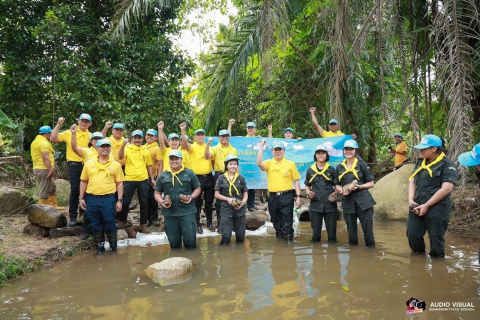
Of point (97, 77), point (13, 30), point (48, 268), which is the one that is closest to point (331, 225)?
point (48, 268)

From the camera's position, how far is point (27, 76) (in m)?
9.46

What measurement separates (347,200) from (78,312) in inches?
169

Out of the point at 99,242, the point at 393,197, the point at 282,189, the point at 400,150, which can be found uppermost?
the point at 400,150

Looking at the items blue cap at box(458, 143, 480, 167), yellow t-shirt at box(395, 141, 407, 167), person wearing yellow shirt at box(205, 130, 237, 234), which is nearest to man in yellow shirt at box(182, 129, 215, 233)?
person wearing yellow shirt at box(205, 130, 237, 234)

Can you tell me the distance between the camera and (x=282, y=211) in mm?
6992

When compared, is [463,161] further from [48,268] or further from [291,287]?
[48,268]

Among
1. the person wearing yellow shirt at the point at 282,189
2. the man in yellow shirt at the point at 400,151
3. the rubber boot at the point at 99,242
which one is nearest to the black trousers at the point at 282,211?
the person wearing yellow shirt at the point at 282,189

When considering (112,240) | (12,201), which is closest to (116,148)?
(112,240)

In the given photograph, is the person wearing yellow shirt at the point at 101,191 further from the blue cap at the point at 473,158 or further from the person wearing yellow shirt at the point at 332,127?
the blue cap at the point at 473,158

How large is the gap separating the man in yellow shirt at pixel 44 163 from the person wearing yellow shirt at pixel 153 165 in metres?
1.87

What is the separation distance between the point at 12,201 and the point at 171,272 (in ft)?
17.4

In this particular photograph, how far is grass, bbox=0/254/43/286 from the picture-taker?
494 cm

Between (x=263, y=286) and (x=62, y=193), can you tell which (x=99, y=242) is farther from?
(x=62, y=193)

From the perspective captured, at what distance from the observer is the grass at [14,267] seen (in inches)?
194
